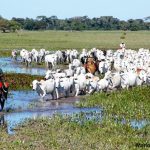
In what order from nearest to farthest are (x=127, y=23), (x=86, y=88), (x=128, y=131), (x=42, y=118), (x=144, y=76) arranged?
(x=128, y=131)
(x=42, y=118)
(x=86, y=88)
(x=144, y=76)
(x=127, y=23)

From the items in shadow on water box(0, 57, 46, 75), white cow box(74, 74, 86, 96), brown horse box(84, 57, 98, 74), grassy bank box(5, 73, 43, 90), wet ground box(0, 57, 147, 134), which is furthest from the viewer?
shadow on water box(0, 57, 46, 75)

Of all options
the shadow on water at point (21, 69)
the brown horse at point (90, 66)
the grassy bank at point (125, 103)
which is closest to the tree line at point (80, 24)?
the shadow on water at point (21, 69)

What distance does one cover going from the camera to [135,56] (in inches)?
1592

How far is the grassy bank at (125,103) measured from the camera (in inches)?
792

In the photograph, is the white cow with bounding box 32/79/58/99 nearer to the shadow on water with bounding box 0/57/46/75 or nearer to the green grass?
the shadow on water with bounding box 0/57/46/75

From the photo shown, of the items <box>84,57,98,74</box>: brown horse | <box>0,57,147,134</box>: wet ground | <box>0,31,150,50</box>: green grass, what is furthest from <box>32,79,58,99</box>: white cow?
<box>0,31,150,50</box>: green grass

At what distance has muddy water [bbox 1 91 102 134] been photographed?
1998 cm

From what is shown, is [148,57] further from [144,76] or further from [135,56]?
[144,76]

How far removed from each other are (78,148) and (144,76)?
14.5 m

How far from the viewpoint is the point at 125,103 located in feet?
72.4

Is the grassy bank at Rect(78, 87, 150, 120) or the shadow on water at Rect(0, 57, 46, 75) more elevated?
the grassy bank at Rect(78, 87, 150, 120)

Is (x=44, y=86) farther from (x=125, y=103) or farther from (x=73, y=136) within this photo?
(x=73, y=136)

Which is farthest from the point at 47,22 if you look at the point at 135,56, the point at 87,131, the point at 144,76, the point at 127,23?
the point at 87,131

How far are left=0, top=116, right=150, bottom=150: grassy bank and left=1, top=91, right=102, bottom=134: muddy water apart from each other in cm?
92
